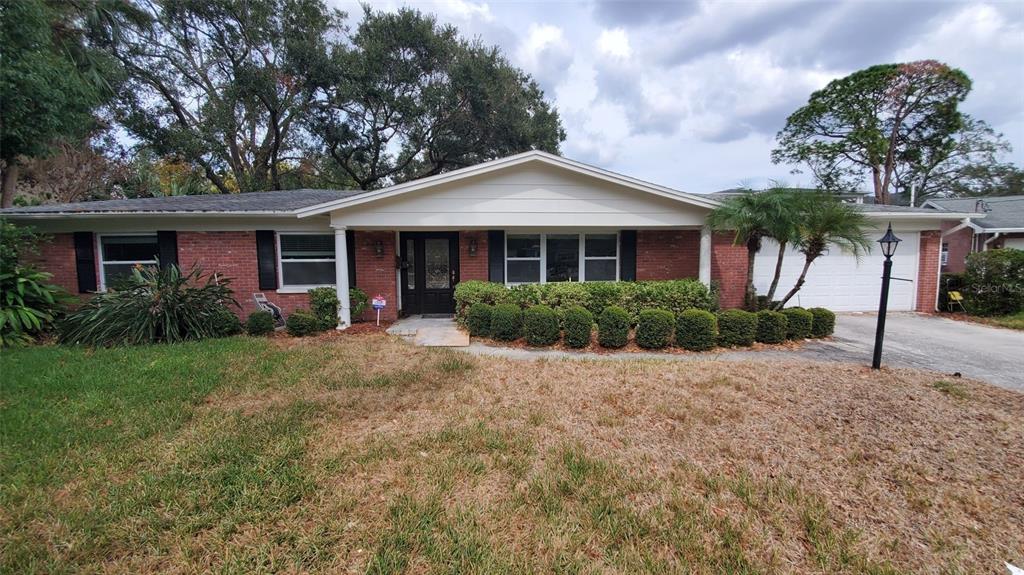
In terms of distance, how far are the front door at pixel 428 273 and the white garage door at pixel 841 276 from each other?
818 cm

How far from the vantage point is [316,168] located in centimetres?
2212

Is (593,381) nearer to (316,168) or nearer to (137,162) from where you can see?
(316,168)

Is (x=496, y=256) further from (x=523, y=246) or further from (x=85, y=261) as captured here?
(x=85, y=261)

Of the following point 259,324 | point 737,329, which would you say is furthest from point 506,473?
point 259,324

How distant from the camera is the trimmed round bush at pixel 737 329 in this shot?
7219mm

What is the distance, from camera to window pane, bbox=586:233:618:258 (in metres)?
10.3

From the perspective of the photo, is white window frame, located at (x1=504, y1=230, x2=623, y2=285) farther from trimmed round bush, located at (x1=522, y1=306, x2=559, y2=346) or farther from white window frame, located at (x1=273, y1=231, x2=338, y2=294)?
white window frame, located at (x1=273, y1=231, x2=338, y2=294)

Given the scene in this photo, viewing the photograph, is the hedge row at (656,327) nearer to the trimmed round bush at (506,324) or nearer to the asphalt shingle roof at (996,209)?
the trimmed round bush at (506,324)

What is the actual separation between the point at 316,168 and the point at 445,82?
30.8 feet

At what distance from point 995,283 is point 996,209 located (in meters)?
8.78

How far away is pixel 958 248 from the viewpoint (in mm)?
14953

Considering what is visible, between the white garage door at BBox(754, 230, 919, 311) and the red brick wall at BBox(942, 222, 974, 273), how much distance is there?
6.37m

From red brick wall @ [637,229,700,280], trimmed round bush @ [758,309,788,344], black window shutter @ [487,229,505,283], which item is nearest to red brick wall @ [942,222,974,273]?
red brick wall @ [637,229,700,280]

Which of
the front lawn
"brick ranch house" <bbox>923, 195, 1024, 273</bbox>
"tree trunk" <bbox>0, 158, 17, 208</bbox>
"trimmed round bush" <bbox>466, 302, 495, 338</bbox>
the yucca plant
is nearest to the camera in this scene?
the front lawn
